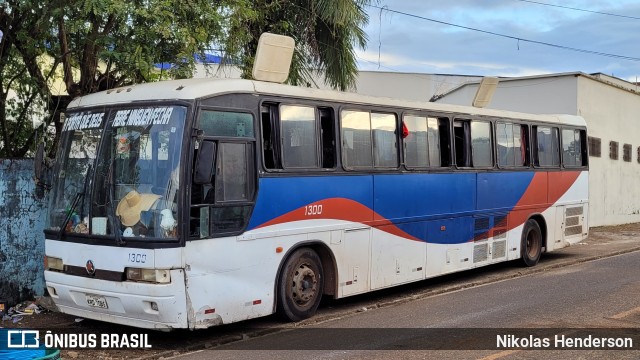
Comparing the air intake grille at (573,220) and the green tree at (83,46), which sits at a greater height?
the green tree at (83,46)

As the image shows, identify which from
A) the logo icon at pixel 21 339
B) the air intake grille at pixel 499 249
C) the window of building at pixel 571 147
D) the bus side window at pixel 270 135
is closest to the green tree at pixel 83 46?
the bus side window at pixel 270 135

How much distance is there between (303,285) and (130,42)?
392cm

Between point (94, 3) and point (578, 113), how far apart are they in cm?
1798

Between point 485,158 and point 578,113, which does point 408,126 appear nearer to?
point 485,158

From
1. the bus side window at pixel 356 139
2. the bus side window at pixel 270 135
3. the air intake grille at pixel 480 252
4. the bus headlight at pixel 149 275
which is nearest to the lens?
the bus headlight at pixel 149 275

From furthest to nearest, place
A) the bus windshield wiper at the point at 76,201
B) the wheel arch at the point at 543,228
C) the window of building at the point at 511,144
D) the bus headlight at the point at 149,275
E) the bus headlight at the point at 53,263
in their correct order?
the wheel arch at the point at 543,228, the window of building at the point at 511,144, the bus headlight at the point at 53,263, the bus windshield wiper at the point at 76,201, the bus headlight at the point at 149,275

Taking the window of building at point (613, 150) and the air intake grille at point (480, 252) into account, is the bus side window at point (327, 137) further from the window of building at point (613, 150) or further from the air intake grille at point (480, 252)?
the window of building at point (613, 150)

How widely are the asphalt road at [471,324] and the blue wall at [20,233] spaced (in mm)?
3307

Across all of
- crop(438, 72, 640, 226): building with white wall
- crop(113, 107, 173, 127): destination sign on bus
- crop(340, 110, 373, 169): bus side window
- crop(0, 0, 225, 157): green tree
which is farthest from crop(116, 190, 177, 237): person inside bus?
crop(438, 72, 640, 226): building with white wall

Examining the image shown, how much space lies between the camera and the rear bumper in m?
7.16

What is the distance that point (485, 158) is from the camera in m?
12.7

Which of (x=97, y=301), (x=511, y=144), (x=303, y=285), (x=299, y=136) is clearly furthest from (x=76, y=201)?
(x=511, y=144)

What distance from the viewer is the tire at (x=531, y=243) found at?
14041mm

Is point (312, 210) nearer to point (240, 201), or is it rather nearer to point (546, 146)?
point (240, 201)
